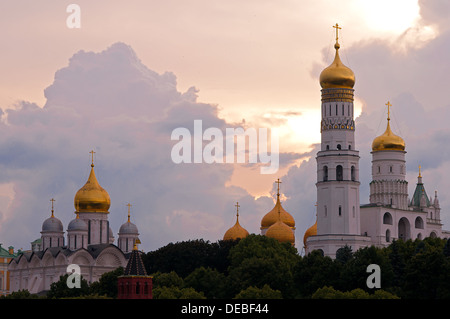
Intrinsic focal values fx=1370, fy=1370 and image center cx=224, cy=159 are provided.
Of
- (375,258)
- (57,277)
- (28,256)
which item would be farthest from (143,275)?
(28,256)

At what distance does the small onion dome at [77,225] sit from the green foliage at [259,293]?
153 feet

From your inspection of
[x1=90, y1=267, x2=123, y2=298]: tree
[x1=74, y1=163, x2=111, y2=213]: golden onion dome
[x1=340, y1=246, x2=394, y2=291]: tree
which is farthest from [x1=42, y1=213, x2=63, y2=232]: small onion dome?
[x1=340, y1=246, x2=394, y2=291]: tree

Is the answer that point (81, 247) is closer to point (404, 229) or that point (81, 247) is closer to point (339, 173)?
point (339, 173)

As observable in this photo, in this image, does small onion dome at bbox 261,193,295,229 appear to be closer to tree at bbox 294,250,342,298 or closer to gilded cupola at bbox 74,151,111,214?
gilded cupola at bbox 74,151,111,214

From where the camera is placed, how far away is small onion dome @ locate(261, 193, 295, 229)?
533 ft

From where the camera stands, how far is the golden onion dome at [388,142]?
150250 millimetres

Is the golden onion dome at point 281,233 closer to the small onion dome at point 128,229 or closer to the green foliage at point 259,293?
the small onion dome at point 128,229

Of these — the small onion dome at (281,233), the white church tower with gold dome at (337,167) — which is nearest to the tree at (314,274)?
the white church tower with gold dome at (337,167)

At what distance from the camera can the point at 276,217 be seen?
534ft
